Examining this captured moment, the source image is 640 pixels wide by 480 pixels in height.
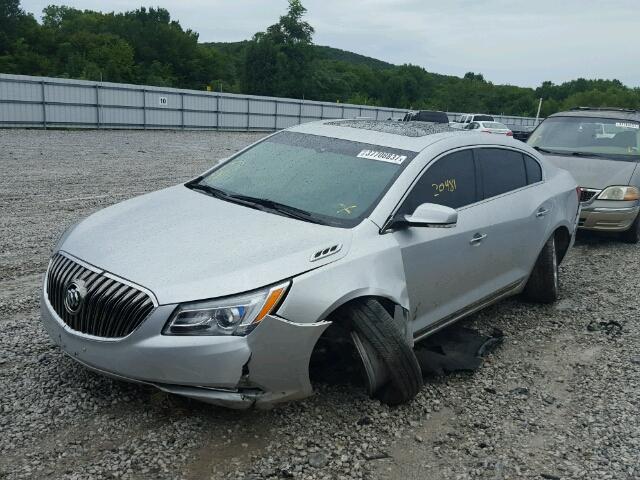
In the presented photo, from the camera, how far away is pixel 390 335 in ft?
10.9

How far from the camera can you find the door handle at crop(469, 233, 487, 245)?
4.21 metres

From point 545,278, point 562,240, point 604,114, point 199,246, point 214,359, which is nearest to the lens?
point 214,359

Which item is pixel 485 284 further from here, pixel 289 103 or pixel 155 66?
pixel 155 66

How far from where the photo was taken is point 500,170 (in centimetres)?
480

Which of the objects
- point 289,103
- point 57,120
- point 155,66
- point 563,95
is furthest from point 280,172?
point 563,95

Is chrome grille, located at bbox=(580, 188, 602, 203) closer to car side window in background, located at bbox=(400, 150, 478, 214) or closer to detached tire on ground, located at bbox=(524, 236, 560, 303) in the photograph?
detached tire on ground, located at bbox=(524, 236, 560, 303)

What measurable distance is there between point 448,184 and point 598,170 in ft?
16.3

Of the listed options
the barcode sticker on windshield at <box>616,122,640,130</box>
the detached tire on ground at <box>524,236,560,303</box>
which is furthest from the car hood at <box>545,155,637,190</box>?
the detached tire on ground at <box>524,236,560,303</box>

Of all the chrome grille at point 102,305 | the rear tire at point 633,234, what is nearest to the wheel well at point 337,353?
the chrome grille at point 102,305

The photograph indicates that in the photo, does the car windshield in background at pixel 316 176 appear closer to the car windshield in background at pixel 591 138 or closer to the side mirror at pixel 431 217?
the side mirror at pixel 431 217

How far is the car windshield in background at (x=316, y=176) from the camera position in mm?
3734

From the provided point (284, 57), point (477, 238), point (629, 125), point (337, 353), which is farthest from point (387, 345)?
point (284, 57)

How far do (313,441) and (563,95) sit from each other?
4575 inches

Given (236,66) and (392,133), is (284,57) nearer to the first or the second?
(236,66)
